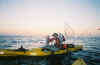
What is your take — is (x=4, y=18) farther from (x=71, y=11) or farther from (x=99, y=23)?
(x=99, y=23)

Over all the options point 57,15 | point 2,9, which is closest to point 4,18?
point 2,9

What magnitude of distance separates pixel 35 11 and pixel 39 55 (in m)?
0.96

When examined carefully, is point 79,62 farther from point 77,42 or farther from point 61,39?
point 61,39

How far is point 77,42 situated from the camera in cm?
237

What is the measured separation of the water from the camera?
2.28 meters

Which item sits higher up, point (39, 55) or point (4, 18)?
point (4, 18)

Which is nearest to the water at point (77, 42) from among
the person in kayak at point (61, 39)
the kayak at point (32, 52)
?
the kayak at point (32, 52)

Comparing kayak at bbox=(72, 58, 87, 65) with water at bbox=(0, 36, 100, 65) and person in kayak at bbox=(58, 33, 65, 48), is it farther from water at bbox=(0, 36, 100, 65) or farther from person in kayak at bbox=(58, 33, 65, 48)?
person in kayak at bbox=(58, 33, 65, 48)

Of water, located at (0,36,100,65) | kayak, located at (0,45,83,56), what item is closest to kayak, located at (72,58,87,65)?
water, located at (0,36,100,65)

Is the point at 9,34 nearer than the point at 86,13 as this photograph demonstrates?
Yes

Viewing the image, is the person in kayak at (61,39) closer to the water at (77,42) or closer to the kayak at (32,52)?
the kayak at (32,52)

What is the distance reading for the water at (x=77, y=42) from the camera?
2275 millimetres

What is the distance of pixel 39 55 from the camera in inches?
91.5

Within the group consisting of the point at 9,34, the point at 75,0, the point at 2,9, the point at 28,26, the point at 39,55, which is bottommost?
the point at 39,55
